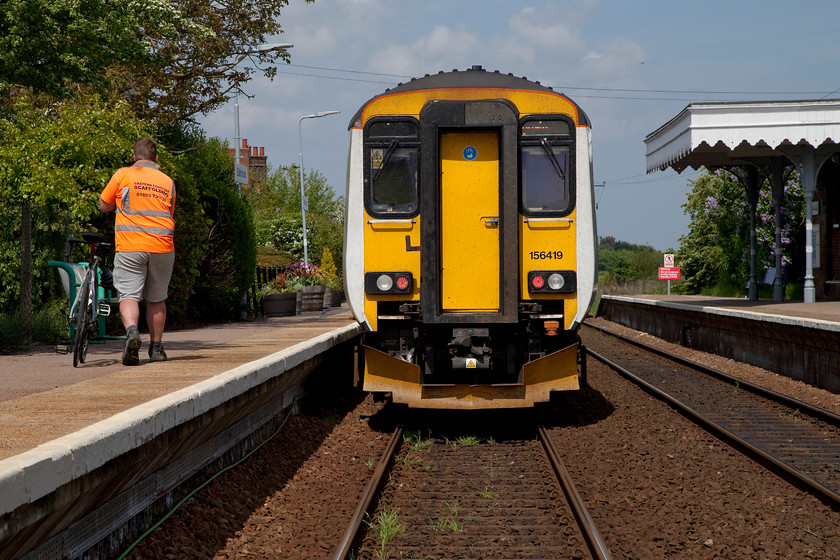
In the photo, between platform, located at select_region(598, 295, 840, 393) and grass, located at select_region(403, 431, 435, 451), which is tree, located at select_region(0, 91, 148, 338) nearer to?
grass, located at select_region(403, 431, 435, 451)

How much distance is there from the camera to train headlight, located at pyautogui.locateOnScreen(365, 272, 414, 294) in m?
7.85

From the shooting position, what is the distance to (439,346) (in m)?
8.06

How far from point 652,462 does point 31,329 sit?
7.52 m

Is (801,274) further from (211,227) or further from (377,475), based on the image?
(377,475)

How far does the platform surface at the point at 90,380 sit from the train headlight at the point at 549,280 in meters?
2.68

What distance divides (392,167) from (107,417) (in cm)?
410

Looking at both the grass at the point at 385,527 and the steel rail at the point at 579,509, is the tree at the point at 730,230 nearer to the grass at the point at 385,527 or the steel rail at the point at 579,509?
the steel rail at the point at 579,509

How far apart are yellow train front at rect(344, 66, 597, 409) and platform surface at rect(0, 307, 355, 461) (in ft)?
4.93

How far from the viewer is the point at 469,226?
7.99 meters

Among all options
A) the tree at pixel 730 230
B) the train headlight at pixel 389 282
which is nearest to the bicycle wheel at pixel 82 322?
the train headlight at pixel 389 282

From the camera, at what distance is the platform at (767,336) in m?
10.3

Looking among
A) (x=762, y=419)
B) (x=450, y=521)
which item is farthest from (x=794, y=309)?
(x=450, y=521)

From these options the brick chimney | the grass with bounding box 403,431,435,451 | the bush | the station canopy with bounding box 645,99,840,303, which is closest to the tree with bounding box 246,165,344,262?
the brick chimney

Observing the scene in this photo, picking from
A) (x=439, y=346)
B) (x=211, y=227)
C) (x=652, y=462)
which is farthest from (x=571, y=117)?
(x=211, y=227)
